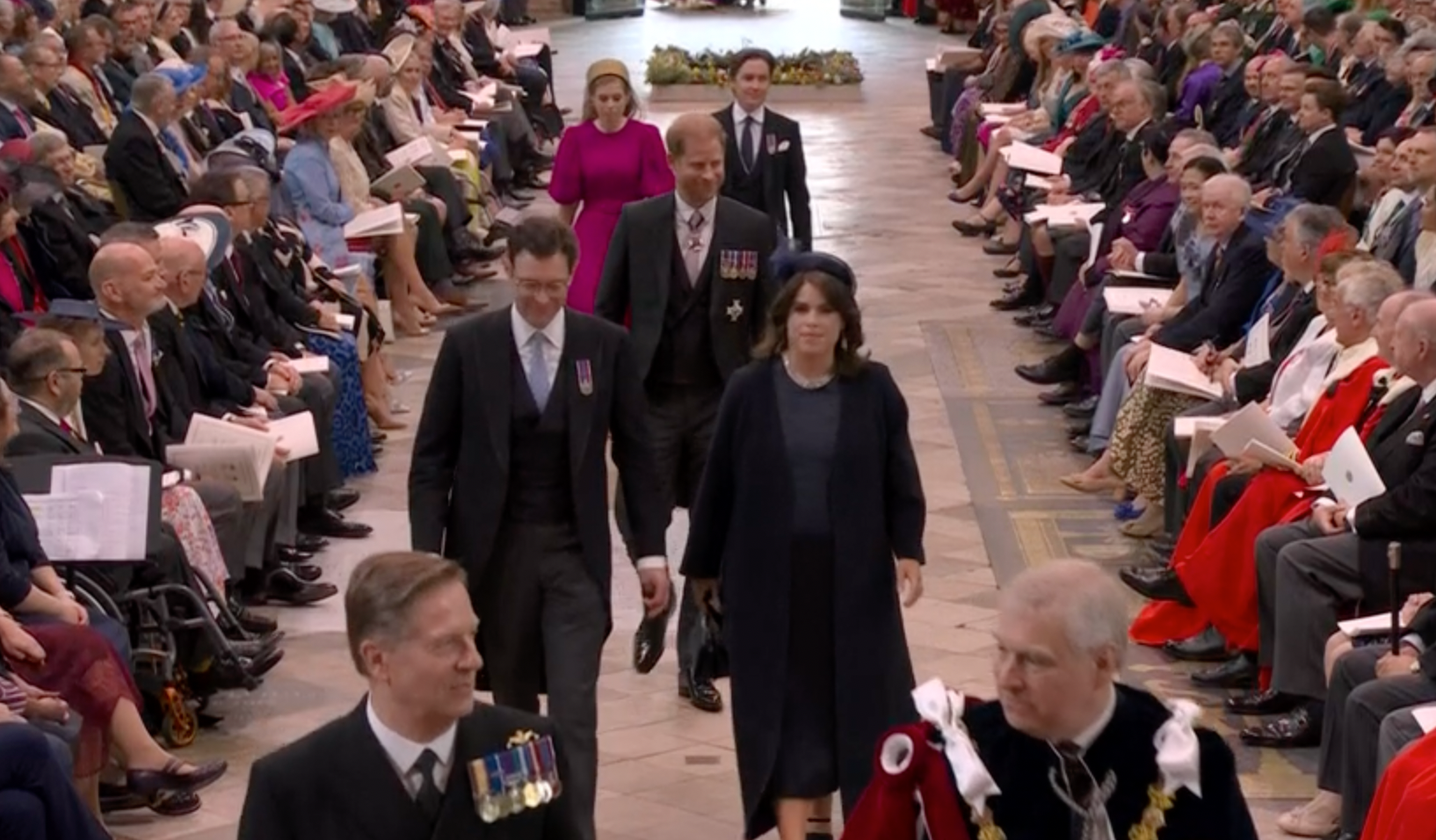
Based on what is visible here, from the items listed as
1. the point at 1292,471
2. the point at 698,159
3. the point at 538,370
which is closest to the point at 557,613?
the point at 538,370

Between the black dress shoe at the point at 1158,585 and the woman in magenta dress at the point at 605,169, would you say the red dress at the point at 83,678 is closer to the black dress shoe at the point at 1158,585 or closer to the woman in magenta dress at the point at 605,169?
the black dress shoe at the point at 1158,585

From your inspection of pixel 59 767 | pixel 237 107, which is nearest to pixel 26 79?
pixel 237 107

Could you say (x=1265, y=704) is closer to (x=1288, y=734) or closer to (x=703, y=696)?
(x=1288, y=734)

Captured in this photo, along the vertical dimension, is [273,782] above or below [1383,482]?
above

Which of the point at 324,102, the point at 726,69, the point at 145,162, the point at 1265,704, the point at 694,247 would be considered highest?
the point at 694,247

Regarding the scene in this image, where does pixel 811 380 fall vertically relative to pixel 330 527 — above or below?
above

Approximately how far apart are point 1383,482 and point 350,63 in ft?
25.4

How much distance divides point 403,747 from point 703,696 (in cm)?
453

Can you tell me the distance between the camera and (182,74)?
521 inches

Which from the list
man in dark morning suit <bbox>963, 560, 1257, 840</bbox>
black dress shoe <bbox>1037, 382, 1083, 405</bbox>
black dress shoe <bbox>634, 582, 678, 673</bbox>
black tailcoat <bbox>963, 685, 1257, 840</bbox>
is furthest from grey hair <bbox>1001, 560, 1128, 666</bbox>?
black dress shoe <bbox>1037, 382, 1083, 405</bbox>

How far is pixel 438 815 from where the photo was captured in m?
3.96

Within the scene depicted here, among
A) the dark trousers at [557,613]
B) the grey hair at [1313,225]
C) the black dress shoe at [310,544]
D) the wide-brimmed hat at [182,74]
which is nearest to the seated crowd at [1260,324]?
the grey hair at [1313,225]

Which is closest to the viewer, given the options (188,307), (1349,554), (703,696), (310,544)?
(1349,554)

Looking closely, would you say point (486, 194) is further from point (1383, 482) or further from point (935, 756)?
point (935, 756)
